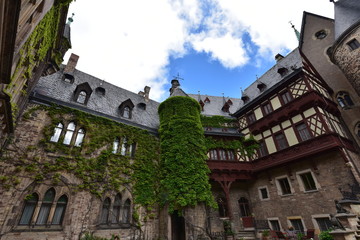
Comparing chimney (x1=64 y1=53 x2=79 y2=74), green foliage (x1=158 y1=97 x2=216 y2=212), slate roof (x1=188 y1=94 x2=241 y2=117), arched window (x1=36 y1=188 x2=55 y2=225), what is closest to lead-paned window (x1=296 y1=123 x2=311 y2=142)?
Answer: green foliage (x1=158 y1=97 x2=216 y2=212)

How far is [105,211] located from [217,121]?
40.9ft

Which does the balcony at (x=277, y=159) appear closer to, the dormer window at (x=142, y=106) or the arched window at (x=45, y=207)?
the dormer window at (x=142, y=106)

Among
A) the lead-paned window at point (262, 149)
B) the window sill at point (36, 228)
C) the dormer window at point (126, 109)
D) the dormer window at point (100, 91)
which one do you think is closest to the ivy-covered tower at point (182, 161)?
the dormer window at point (126, 109)

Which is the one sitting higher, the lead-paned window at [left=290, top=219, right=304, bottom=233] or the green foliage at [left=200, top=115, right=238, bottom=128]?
the green foliage at [left=200, top=115, right=238, bottom=128]

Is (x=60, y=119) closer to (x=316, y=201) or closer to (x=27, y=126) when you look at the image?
(x=27, y=126)

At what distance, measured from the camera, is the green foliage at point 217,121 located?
17.9 m

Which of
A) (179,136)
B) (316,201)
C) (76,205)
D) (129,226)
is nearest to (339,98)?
(316,201)

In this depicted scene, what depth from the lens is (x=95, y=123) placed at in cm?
1204

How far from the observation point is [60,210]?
9.23m

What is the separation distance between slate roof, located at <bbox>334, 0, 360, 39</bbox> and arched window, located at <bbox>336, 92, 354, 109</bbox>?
493cm

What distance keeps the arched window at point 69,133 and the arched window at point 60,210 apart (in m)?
3.04

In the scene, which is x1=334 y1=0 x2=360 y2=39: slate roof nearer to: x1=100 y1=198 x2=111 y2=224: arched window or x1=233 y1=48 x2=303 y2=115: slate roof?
x1=233 y1=48 x2=303 y2=115: slate roof

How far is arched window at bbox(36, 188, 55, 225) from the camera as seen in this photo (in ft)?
28.3

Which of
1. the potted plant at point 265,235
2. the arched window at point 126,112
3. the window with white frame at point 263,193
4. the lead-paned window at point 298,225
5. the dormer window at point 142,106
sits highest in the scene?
the dormer window at point 142,106
